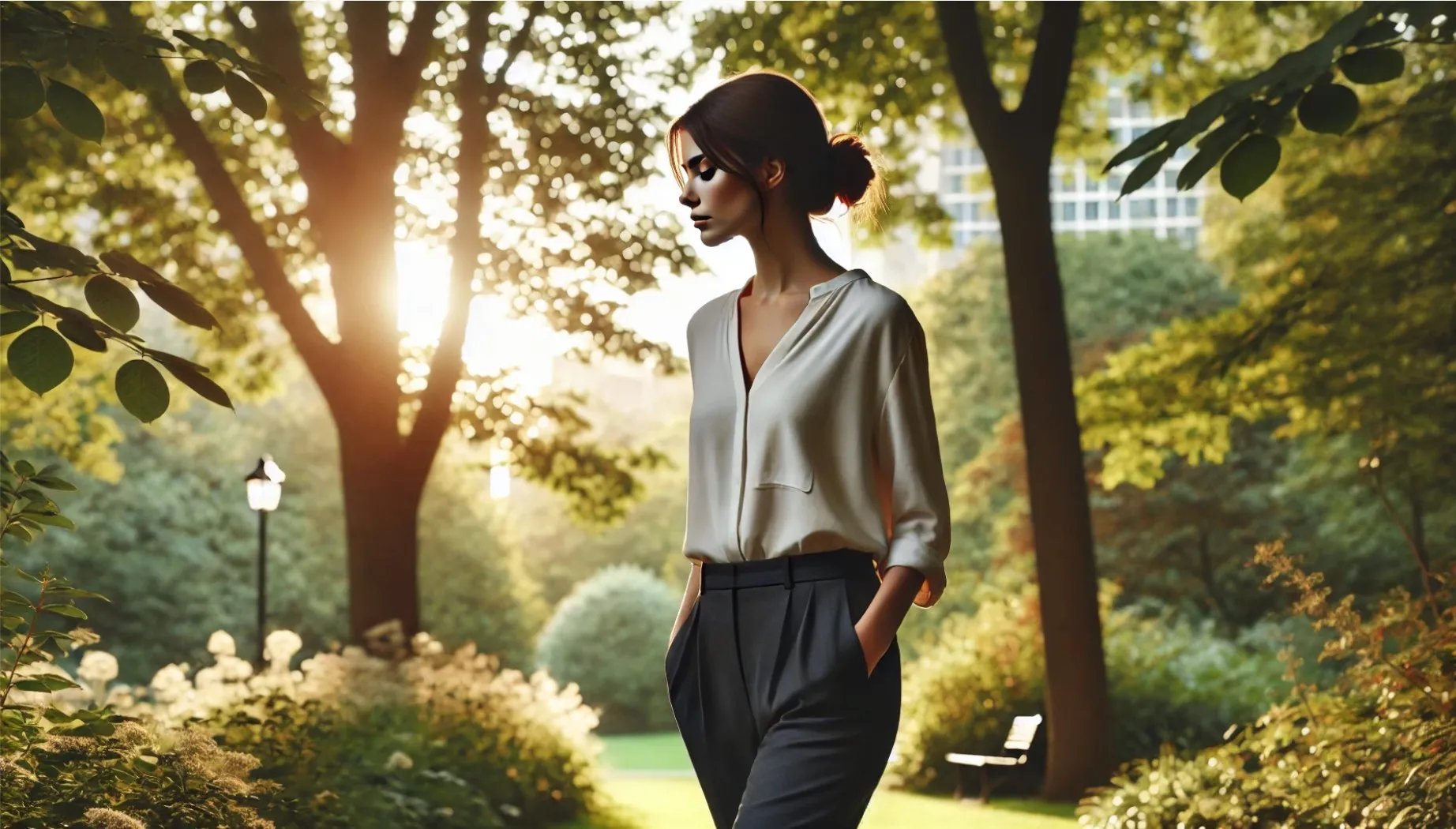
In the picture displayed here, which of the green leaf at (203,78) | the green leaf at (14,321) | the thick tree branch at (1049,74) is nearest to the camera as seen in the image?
the green leaf at (14,321)

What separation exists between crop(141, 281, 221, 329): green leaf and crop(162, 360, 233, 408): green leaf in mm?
85

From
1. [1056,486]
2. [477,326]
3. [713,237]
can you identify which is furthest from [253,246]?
[713,237]

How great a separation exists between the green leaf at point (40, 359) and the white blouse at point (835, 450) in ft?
3.55

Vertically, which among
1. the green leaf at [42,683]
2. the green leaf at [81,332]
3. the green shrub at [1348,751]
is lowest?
the green shrub at [1348,751]

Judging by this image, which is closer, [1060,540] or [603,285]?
[1060,540]

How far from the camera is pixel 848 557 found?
2.36 meters

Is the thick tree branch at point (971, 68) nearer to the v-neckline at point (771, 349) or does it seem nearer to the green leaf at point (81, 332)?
the v-neckline at point (771, 349)

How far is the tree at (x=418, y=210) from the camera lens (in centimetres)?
1037

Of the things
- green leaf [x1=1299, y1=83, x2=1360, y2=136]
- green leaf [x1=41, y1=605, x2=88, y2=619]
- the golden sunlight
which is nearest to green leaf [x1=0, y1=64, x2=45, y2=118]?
green leaf [x1=41, y1=605, x2=88, y2=619]

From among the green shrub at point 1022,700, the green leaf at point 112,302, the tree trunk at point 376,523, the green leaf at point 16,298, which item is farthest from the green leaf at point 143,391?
the green shrub at point 1022,700

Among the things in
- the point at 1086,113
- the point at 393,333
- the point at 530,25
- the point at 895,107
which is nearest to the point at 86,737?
the point at 393,333

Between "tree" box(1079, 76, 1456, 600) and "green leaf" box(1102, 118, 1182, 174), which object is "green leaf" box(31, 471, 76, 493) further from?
"tree" box(1079, 76, 1456, 600)

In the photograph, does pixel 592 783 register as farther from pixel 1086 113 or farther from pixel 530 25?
pixel 1086 113

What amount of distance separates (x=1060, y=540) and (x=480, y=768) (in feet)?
13.4
